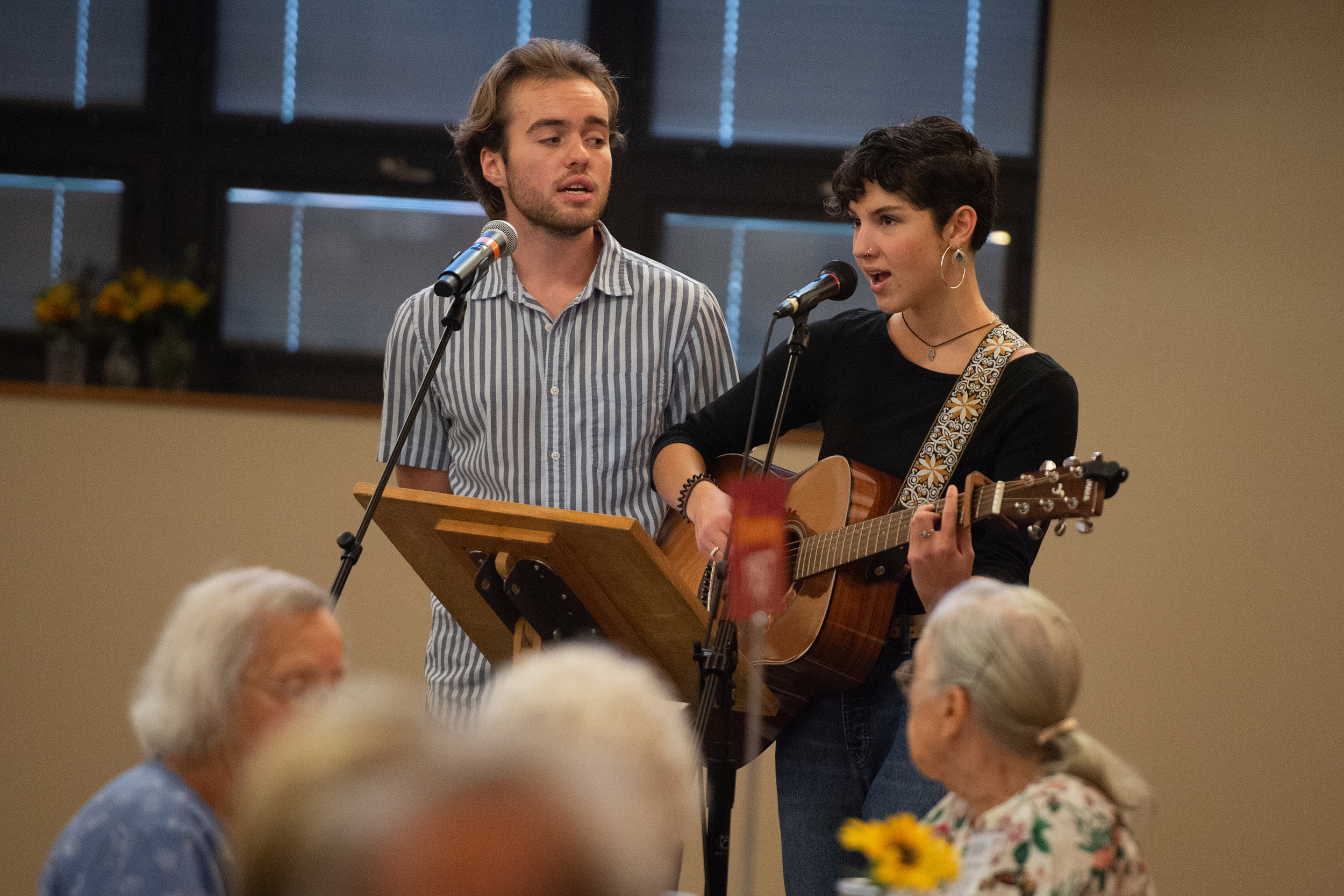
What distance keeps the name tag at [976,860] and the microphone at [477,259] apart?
3.97 ft

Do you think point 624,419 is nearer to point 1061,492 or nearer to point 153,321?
point 1061,492

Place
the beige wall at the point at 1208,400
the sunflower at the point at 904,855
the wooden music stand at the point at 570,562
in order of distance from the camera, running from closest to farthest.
A: the sunflower at the point at 904,855
the wooden music stand at the point at 570,562
the beige wall at the point at 1208,400

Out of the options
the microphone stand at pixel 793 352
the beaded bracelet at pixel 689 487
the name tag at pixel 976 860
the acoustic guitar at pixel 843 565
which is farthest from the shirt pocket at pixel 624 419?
the name tag at pixel 976 860

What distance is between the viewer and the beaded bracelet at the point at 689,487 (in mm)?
2676

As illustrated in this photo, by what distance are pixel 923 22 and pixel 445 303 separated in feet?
7.06

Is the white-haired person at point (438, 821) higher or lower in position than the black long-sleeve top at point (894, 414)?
lower

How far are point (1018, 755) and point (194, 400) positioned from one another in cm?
334

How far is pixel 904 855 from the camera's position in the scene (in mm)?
1387

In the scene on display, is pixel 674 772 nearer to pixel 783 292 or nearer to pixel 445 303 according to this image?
pixel 445 303

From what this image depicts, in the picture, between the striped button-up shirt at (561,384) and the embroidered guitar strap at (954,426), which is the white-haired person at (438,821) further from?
the striped button-up shirt at (561,384)

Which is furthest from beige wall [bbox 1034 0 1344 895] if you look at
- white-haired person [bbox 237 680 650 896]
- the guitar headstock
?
white-haired person [bbox 237 680 650 896]

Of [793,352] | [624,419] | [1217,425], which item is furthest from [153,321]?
[1217,425]

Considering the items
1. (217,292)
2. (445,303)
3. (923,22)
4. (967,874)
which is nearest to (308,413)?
(217,292)

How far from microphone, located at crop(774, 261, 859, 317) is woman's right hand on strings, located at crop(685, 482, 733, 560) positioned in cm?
37
